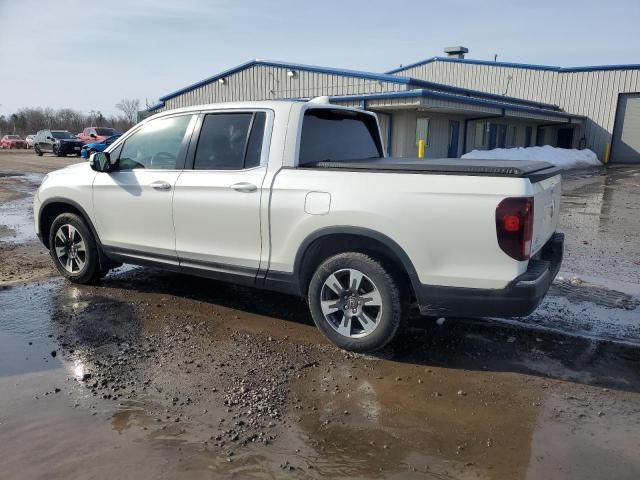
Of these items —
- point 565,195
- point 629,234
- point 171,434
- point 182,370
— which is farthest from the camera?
point 565,195

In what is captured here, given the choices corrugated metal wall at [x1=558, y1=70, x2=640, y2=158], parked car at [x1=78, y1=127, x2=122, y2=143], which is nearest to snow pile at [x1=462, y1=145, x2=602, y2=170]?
corrugated metal wall at [x1=558, y1=70, x2=640, y2=158]

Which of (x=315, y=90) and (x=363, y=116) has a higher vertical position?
(x=315, y=90)

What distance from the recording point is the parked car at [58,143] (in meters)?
32.1

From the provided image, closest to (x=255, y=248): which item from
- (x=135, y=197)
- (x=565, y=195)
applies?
(x=135, y=197)

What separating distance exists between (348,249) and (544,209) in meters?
1.49

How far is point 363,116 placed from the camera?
5.48 m

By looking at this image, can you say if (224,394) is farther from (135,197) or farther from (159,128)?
(159,128)

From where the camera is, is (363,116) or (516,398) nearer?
(516,398)

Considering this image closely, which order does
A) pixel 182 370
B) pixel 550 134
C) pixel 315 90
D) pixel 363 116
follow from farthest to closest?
pixel 550 134 < pixel 315 90 < pixel 363 116 < pixel 182 370

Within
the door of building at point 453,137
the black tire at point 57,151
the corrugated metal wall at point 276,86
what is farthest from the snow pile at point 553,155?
the black tire at point 57,151

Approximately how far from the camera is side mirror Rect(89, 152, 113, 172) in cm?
531

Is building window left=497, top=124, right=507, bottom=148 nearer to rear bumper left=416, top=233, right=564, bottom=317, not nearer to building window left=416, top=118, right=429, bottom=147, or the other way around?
building window left=416, top=118, right=429, bottom=147

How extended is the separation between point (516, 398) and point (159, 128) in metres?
3.99

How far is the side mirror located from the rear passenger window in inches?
42.8
